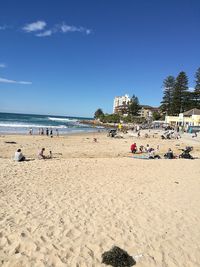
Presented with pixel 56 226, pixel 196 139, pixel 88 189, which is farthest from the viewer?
pixel 196 139

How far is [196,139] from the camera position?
3116cm

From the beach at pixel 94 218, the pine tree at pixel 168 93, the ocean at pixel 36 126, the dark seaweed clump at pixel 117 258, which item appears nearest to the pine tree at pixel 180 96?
the pine tree at pixel 168 93

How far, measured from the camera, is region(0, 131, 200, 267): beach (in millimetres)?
5051

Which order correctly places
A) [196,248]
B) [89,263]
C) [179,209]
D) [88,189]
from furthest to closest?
[88,189]
[179,209]
[196,248]
[89,263]

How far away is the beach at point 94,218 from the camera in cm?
505

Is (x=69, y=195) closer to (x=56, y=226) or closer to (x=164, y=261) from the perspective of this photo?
(x=56, y=226)

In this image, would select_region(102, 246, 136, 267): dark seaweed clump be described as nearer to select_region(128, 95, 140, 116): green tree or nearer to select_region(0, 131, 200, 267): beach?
select_region(0, 131, 200, 267): beach

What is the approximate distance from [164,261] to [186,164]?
1067cm

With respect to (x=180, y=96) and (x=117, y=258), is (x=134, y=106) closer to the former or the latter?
(x=180, y=96)

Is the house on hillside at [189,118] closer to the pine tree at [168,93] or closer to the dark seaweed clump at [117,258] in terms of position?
the pine tree at [168,93]

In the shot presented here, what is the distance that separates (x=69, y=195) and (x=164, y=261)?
4140mm

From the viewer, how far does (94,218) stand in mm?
6695

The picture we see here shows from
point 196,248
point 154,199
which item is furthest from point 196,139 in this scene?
point 196,248

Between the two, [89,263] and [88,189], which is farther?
[88,189]
